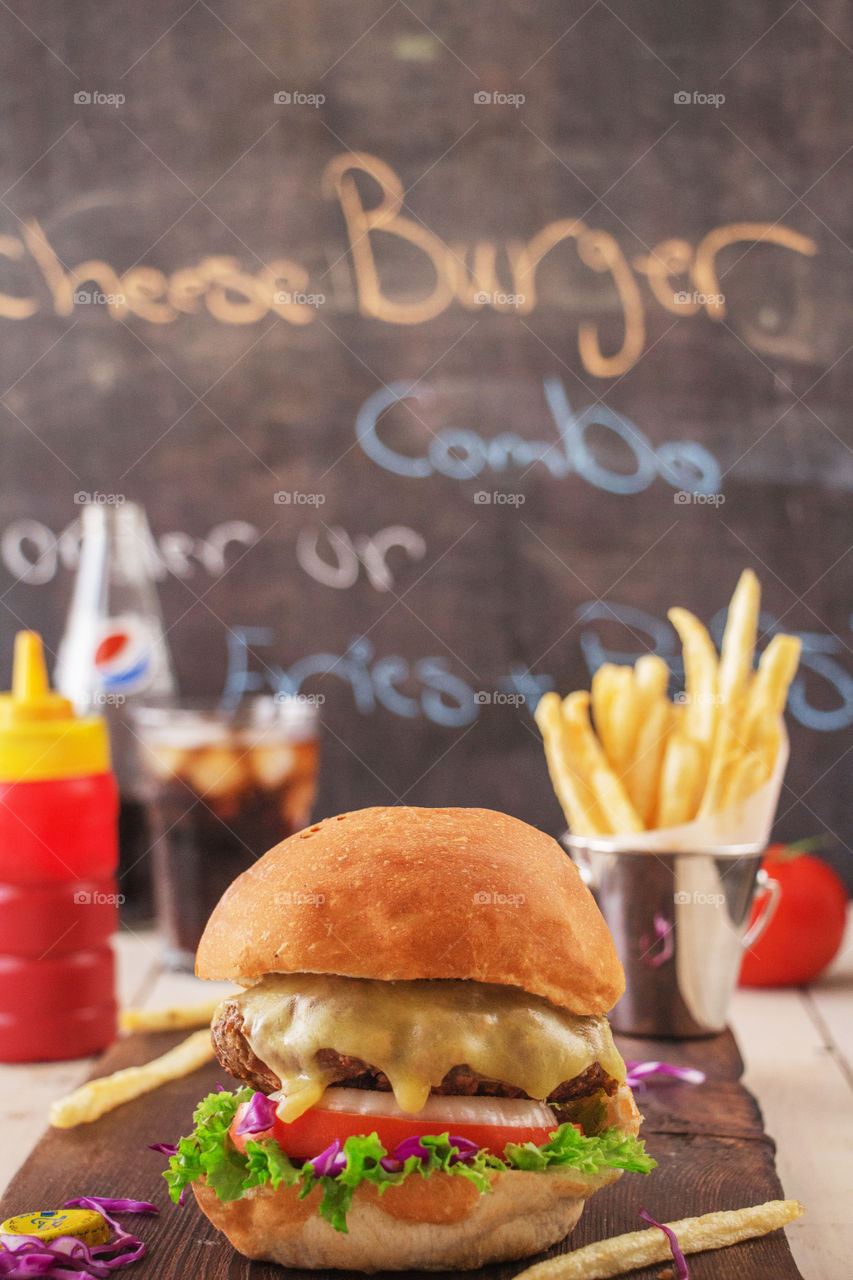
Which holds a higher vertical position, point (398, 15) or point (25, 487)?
point (398, 15)

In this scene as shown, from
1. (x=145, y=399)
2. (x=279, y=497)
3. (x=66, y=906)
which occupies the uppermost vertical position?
(x=145, y=399)

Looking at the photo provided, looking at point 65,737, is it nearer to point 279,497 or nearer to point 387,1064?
point 387,1064

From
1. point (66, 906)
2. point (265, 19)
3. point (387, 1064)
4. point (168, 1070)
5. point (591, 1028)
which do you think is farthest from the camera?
point (265, 19)

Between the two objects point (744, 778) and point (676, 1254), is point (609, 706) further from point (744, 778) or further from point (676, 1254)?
point (676, 1254)

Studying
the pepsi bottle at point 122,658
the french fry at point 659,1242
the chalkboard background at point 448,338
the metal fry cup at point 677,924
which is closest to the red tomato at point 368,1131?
the french fry at point 659,1242

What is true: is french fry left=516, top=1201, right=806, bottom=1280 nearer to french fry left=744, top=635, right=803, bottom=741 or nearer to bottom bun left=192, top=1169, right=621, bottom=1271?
bottom bun left=192, top=1169, right=621, bottom=1271

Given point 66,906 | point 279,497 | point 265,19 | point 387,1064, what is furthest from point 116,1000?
point 265,19

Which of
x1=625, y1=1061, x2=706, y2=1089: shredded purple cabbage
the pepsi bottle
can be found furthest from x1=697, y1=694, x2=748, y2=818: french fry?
the pepsi bottle
